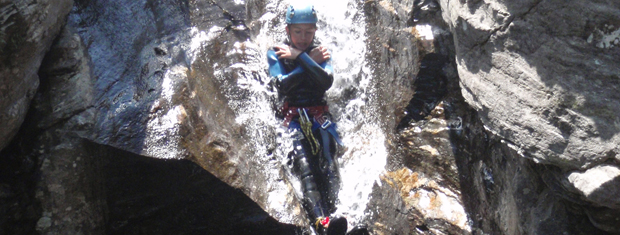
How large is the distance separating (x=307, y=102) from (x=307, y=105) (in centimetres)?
3

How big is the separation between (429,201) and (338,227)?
88cm

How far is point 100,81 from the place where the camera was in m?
4.00

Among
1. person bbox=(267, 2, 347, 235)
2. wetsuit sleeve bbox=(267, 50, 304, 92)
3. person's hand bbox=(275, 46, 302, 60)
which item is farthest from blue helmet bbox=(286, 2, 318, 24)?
Result: wetsuit sleeve bbox=(267, 50, 304, 92)

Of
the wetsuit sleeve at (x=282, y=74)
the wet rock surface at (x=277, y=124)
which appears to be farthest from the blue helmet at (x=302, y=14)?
the wet rock surface at (x=277, y=124)

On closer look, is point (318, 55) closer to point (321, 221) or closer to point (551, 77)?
point (321, 221)

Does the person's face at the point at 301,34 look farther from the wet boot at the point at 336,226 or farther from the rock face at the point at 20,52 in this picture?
the rock face at the point at 20,52

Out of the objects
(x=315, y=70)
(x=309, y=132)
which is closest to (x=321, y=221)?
(x=309, y=132)

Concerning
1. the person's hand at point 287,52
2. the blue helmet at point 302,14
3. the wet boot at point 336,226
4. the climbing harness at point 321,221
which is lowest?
the climbing harness at point 321,221

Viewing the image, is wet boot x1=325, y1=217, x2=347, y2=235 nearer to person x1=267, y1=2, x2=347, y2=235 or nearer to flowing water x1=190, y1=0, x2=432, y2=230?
flowing water x1=190, y1=0, x2=432, y2=230

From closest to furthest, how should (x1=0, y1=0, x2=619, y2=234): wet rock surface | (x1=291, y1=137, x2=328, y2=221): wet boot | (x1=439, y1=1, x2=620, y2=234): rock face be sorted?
(x1=439, y1=1, x2=620, y2=234): rock face
(x1=0, y1=0, x2=619, y2=234): wet rock surface
(x1=291, y1=137, x2=328, y2=221): wet boot

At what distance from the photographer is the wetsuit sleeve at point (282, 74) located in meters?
4.59

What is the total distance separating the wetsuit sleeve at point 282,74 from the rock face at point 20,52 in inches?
77.1

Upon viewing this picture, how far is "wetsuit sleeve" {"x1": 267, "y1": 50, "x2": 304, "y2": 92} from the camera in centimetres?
459

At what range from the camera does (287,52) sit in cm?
461
